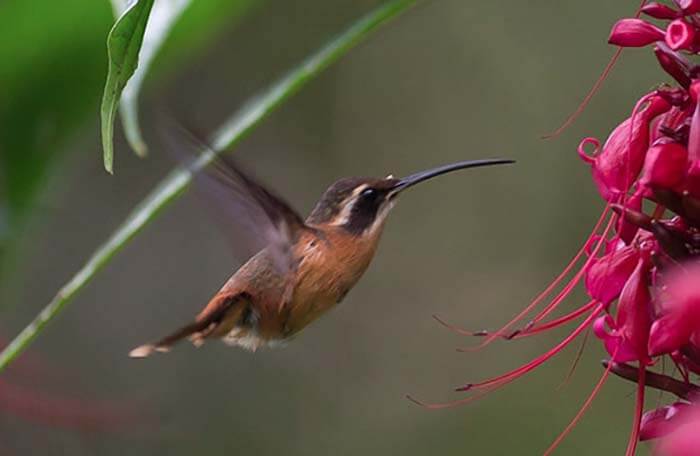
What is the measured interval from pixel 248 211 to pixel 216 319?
0.42 feet

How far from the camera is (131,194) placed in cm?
317

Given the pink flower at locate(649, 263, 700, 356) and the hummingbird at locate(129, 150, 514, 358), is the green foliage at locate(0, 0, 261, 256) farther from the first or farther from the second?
the pink flower at locate(649, 263, 700, 356)

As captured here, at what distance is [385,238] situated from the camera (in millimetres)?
3285

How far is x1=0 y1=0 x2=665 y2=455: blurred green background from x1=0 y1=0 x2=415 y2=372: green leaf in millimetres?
1983

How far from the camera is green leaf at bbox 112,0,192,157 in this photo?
2.99ft

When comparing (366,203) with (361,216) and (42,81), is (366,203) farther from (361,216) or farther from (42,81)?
(42,81)

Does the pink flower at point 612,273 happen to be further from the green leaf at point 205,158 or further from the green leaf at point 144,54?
the green leaf at point 144,54

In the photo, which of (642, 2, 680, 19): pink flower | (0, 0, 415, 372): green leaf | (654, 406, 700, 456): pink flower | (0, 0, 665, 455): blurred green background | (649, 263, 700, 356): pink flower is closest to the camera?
(654, 406, 700, 456): pink flower

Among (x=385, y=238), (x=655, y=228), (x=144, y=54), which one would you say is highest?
(x=144, y=54)

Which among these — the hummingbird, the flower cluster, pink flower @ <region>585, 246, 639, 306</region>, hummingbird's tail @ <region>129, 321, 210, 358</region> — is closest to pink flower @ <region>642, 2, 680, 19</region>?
the flower cluster

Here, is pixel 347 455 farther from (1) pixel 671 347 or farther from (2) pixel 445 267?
(1) pixel 671 347

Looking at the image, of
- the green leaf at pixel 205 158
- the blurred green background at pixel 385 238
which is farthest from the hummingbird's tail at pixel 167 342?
the blurred green background at pixel 385 238

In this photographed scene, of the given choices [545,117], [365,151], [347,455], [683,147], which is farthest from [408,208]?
[683,147]

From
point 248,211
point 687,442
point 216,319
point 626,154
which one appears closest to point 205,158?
point 248,211
